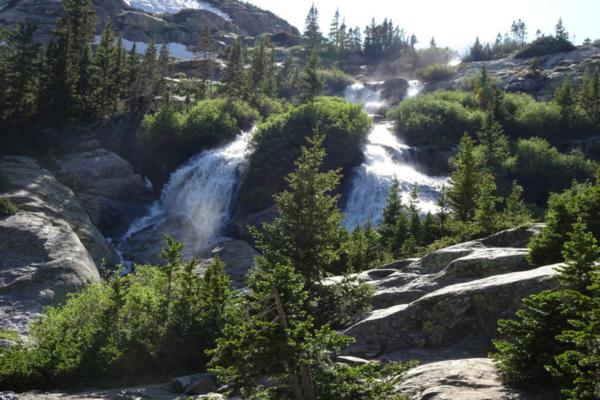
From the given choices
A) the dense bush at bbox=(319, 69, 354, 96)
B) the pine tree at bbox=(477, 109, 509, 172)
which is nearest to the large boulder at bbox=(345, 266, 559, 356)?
the pine tree at bbox=(477, 109, 509, 172)

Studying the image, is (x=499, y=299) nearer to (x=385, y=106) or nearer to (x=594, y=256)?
(x=594, y=256)

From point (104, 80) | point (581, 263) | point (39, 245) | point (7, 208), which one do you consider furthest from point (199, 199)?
point (581, 263)

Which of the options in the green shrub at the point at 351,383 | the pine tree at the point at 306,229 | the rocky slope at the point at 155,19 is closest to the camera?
the green shrub at the point at 351,383

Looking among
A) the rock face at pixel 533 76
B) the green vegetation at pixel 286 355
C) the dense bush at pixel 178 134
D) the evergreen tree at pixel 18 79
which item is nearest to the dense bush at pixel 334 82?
the rock face at pixel 533 76

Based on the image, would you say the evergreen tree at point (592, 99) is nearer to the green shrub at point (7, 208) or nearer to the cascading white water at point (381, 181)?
the cascading white water at point (381, 181)

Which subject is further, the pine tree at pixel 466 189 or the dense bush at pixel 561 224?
the pine tree at pixel 466 189

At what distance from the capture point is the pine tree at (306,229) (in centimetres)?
1966

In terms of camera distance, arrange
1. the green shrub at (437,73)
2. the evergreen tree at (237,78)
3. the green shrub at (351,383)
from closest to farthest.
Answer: the green shrub at (351,383)
the evergreen tree at (237,78)
the green shrub at (437,73)

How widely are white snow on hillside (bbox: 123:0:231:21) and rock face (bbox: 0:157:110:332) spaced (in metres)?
128

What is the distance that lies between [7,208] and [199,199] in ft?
62.0

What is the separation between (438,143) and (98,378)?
56246 millimetres

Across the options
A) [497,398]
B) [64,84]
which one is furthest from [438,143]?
[497,398]

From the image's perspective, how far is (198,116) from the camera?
65.9 meters

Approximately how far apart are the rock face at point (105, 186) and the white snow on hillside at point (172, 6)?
Answer: 383 feet
